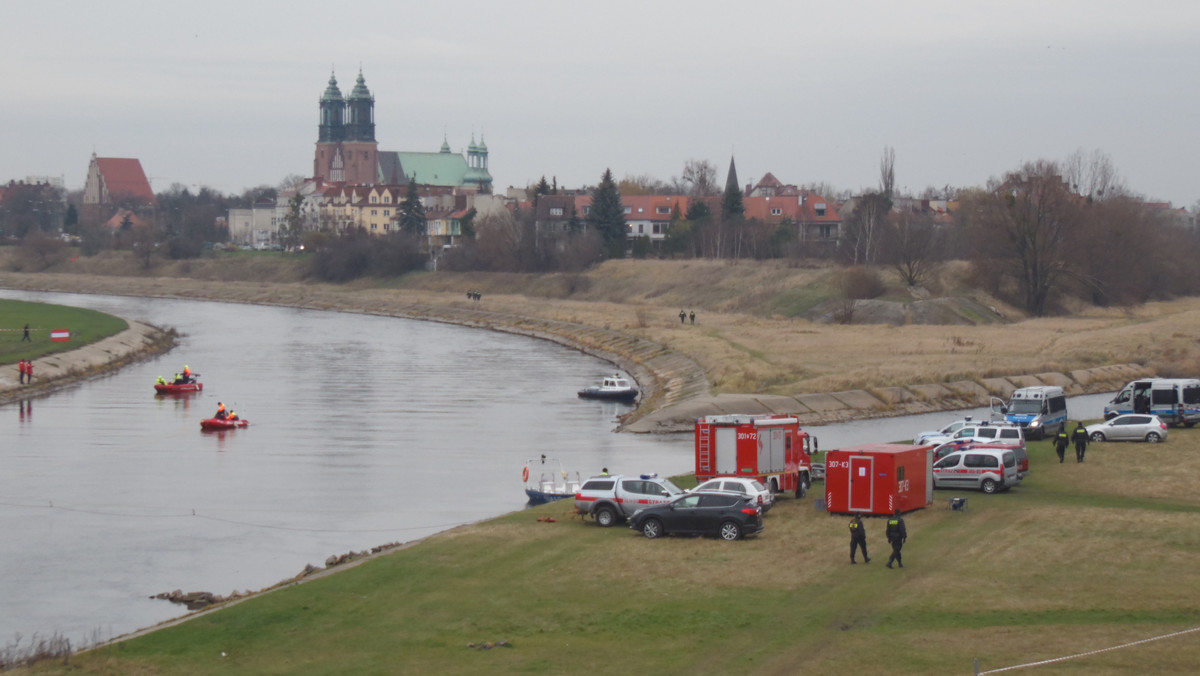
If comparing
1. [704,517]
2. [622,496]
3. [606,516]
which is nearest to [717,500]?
[704,517]

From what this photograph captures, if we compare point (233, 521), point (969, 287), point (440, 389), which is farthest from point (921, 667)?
point (969, 287)

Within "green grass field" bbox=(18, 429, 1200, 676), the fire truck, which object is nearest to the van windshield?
the fire truck

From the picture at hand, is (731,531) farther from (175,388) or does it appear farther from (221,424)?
(175,388)

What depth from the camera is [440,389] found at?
75.2 meters

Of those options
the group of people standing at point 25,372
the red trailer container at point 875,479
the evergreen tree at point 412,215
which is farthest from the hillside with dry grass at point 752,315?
the group of people standing at point 25,372

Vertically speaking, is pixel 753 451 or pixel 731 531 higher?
pixel 753 451

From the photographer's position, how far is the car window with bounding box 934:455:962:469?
37.7 metres

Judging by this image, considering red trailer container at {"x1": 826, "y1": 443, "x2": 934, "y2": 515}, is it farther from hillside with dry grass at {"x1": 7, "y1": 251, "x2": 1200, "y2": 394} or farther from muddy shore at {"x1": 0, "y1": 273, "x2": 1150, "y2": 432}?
hillside with dry grass at {"x1": 7, "y1": 251, "x2": 1200, "y2": 394}

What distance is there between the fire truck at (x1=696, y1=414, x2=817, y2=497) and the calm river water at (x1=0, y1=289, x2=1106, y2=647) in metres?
6.97

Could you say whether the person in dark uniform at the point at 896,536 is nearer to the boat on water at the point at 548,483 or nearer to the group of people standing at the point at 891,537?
the group of people standing at the point at 891,537

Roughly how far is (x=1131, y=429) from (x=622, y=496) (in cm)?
2259

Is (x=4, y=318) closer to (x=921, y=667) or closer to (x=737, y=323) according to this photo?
(x=737, y=323)

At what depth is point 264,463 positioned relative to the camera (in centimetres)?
5012

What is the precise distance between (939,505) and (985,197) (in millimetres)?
88725
